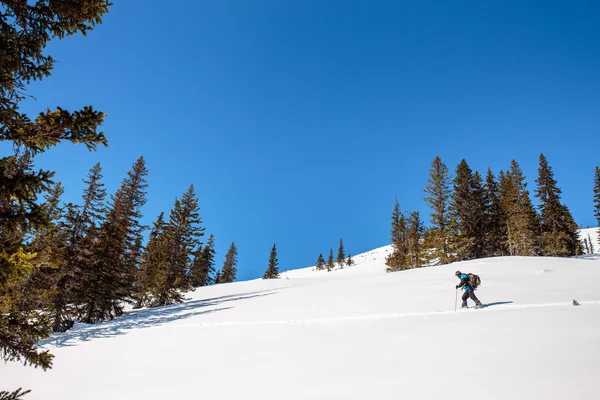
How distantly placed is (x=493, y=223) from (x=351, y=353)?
133 feet

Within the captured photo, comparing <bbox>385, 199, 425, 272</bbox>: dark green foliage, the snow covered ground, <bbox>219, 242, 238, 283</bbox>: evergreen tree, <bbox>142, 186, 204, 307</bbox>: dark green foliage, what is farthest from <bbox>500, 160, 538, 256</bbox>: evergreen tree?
<bbox>219, 242, 238, 283</bbox>: evergreen tree

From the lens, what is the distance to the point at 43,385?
767cm

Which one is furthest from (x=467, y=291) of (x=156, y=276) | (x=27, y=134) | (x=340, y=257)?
(x=340, y=257)

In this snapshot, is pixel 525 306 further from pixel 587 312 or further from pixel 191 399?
pixel 191 399

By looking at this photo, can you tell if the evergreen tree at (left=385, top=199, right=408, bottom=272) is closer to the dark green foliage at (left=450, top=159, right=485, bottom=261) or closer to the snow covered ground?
the dark green foliage at (left=450, top=159, right=485, bottom=261)

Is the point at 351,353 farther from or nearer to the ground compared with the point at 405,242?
nearer to the ground

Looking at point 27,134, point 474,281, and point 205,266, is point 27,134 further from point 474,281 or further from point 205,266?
point 205,266

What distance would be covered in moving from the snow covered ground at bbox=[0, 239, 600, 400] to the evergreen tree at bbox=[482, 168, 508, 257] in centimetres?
2539

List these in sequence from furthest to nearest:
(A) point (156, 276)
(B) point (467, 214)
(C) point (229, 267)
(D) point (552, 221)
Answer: (C) point (229, 267) < (D) point (552, 221) < (B) point (467, 214) < (A) point (156, 276)

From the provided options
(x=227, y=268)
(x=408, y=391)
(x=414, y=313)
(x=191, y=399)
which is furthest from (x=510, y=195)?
(x=227, y=268)

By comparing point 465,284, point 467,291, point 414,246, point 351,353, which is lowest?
point 351,353

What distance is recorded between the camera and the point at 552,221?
42344 millimetres

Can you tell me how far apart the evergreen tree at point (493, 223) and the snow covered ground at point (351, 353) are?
2539 centimetres

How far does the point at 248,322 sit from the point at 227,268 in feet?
174
